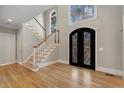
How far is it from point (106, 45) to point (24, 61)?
184 inches

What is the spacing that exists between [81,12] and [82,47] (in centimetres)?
191

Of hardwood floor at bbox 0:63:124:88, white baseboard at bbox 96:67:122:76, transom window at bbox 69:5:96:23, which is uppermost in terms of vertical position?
transom window at bbox 69:5:96:23

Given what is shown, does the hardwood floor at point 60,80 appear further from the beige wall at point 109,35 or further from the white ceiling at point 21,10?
the white ceiling at point 21,10

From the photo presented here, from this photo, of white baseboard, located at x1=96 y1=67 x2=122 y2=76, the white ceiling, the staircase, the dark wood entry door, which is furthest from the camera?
the staircase

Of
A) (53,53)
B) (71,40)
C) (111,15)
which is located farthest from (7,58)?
(111,15)

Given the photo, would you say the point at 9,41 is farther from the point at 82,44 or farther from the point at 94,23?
the point at 94,23

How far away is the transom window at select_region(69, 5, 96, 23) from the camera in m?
5.39

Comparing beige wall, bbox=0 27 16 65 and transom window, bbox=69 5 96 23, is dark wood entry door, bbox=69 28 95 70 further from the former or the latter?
beige wall, bbox=0 27 16 65

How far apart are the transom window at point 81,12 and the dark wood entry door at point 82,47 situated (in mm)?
670

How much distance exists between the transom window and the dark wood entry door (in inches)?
26.4

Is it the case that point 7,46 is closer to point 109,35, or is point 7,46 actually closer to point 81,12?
point 81,12

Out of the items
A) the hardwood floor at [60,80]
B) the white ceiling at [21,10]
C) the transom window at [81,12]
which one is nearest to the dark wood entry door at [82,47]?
the transom window at [81,12]

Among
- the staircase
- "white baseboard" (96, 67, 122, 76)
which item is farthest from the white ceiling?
"white baseboard" (96, 67, 122, 76)

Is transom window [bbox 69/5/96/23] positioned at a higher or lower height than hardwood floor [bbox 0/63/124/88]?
higher
